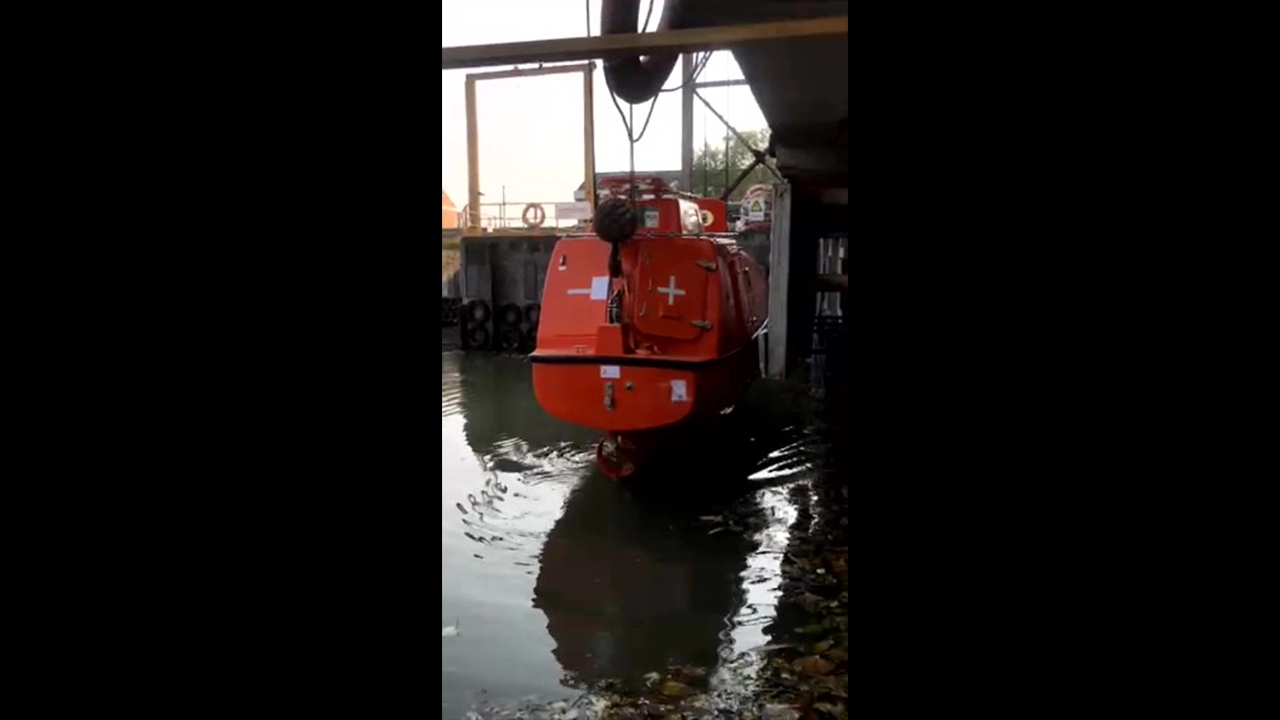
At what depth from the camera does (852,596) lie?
1211 mm

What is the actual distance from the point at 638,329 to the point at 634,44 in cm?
439

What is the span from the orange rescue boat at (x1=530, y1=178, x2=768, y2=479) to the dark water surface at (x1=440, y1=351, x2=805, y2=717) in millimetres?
640

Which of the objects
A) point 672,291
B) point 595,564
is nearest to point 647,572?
point 595,564

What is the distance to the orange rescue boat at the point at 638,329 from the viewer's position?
6461 mm

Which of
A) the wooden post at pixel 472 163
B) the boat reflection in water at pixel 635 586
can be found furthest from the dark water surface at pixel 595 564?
the wooden post at pixel 472 163

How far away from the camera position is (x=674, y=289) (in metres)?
6.88

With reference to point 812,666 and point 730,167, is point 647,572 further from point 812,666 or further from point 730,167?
point 730,167

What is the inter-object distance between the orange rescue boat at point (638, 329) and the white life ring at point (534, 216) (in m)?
10.9

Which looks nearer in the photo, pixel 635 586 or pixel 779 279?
pixel 635 586

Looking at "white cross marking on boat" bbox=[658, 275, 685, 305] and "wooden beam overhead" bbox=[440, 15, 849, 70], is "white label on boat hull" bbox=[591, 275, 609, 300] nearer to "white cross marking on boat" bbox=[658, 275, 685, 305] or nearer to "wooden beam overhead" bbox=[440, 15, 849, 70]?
"white cross marking on boat" bbox=[658, 275, 685, 305]

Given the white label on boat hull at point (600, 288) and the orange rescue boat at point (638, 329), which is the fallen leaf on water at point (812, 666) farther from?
the white label on boat hull at point (600, 288)
